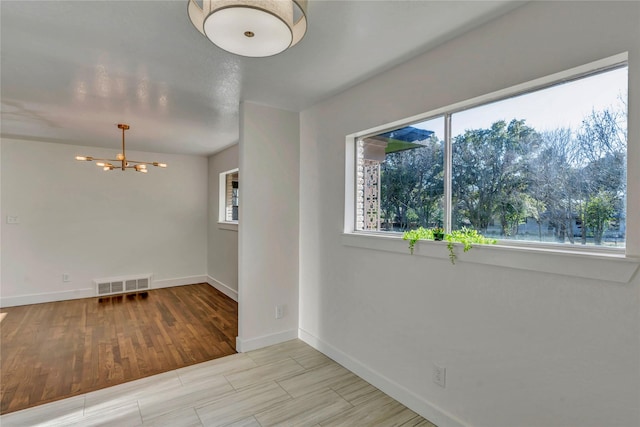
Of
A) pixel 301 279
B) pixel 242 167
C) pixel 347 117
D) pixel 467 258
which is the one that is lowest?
pixel 301 279

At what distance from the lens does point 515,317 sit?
1.60 meters

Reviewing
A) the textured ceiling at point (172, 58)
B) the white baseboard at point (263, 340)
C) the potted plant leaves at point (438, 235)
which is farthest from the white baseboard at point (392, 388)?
the textured ceiling at point (172, 58)

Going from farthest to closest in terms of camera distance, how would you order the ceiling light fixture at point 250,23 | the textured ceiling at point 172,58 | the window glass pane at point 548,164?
the textured ceiling at point 172,58
the window glass pane at point 548,164
the ceiling light fixture at point 250,23

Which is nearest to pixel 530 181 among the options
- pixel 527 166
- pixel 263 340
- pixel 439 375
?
pixel 527 166

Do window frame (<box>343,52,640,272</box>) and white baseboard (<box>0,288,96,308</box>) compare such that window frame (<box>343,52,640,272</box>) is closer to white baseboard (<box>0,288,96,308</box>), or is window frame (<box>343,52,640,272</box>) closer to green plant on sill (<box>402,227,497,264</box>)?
green plant on sill (<box>402,227,497,264</box>)

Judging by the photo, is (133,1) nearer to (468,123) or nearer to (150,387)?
(468,123)

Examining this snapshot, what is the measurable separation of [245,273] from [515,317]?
2253 millimetres

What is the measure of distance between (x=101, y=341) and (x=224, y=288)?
6.52 ft

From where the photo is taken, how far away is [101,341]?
3.25 metres

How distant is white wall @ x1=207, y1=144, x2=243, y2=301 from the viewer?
479cm

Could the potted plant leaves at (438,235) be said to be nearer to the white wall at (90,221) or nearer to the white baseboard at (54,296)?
the white wall at (90,221)

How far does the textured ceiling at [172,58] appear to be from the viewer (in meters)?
1.63

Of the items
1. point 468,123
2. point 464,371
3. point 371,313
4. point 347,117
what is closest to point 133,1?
point 347,117

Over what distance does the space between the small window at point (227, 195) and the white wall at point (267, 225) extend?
228 cm
